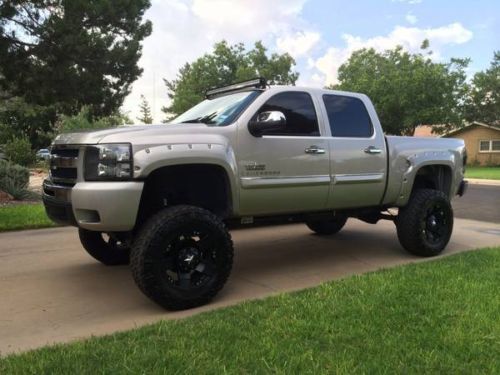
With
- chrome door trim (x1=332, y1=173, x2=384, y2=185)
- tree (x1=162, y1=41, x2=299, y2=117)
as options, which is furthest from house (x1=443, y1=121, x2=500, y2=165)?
chrome door trim (x1=332, y1=173, x2=384, y2=185)

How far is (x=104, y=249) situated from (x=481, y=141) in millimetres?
40340

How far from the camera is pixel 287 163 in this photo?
16.8ft

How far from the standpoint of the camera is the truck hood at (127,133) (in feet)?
13.9

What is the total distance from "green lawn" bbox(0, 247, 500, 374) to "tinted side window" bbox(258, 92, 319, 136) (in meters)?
1.70

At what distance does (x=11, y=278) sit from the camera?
17.8ft

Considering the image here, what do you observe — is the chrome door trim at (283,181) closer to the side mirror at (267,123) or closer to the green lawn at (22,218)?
the side mirror at (267,123)

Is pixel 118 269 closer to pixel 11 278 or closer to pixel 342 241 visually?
pixel 11 278

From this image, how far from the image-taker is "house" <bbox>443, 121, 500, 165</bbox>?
131 feet

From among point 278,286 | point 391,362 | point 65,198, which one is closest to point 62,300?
point 65,198

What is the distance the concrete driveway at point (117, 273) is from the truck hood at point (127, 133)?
147 cm

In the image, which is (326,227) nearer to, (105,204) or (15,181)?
(105,204)

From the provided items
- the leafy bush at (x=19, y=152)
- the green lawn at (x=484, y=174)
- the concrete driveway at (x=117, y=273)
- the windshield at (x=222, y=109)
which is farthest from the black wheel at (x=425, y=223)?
the leafy bush at (x=19, y=152)

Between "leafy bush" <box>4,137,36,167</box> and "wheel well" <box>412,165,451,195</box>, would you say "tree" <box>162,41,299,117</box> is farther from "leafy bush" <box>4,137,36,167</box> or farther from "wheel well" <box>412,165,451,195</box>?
"wheel well" <box>412,165,451,195</box>

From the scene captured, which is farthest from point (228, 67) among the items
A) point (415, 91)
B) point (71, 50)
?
point (71, 50)
